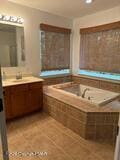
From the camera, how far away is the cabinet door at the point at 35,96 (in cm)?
293

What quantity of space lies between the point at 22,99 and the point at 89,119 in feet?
4.71

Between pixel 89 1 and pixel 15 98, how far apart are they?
8.12 feet

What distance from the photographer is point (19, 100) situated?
2.76 meters

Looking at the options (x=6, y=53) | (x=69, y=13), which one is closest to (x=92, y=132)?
(x=6, y=53)

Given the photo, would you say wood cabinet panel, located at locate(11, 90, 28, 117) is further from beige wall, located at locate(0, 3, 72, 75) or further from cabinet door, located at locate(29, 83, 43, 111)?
beige wall, located at locate(0, 3, 72, 75)

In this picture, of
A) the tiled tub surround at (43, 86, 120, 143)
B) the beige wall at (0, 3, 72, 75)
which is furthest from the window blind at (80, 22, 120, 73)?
the tiled tub surround at (43, 86, 120, 143)

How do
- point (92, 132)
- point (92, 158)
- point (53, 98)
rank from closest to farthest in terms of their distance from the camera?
point (92, 158), point (92, 132), point (53, 98)

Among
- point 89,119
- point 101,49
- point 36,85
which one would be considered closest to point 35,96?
point 36,85

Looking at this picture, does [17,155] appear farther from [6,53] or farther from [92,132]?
[6,53]

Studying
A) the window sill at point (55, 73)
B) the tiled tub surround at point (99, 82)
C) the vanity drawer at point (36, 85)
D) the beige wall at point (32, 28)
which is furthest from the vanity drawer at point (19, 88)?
the tiled tub surround at point (99, 82)

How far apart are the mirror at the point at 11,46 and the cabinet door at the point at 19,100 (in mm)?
711

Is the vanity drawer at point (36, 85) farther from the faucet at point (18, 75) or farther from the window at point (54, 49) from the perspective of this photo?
the window at point (54, 49)

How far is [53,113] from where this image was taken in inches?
114

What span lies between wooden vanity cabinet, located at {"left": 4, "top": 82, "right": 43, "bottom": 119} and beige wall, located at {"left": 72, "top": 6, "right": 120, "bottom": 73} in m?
1.68
